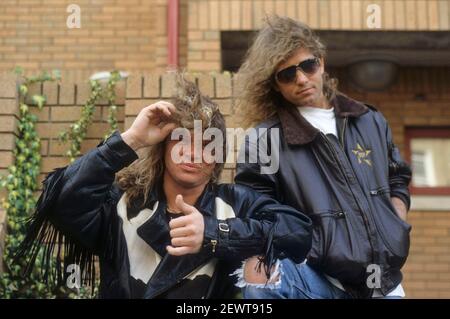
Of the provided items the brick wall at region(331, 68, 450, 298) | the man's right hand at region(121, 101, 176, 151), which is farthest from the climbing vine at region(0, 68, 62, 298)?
the brick wall at region(331, 68, 450, 298)

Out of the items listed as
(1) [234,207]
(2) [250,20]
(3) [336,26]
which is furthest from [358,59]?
(1) [234,207]

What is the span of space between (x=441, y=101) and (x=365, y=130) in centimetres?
342

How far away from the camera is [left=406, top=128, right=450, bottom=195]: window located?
6.04m

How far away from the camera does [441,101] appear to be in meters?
6.07

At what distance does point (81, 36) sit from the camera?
5844 mm

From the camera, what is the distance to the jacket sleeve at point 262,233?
8.30 ft

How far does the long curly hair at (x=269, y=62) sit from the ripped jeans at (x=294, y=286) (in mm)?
721

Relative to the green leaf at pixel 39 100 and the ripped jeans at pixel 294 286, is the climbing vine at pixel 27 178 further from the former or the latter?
the ripped jeans at pixel 294 286

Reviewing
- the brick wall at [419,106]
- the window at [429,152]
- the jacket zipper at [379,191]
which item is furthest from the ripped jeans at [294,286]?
the window at [429,152]

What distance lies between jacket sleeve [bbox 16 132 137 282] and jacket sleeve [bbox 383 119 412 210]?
1.08 meters

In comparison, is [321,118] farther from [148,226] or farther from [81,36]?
[81,36]

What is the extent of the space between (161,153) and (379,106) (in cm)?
367

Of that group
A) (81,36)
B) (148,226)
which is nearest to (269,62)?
(148,226)

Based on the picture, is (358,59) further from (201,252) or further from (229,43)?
(201,252)
